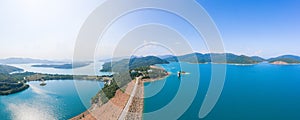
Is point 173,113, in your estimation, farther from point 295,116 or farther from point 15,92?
point 15,92

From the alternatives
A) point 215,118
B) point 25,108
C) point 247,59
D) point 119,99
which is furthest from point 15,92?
point 247,59

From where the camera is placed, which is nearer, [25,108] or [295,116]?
[295,116]

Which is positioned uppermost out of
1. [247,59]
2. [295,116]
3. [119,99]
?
[247,59]

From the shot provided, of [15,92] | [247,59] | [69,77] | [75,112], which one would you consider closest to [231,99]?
[75,112]

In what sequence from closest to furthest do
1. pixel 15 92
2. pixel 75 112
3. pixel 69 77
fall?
pixel 75 112
pixel 15 92
pixel 69 77

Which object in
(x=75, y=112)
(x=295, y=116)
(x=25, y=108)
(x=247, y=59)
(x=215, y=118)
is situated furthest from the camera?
(x=247, y=59)

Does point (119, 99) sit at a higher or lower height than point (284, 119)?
higher

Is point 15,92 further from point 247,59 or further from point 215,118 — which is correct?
point 247,59

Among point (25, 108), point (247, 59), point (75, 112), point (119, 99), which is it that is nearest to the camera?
point (75, 112)

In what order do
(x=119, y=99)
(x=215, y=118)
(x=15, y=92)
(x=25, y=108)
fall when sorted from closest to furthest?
1. (x=215, y=118)
2. (x=119, y=99)
3. (x=25, y=108)
4. (x=15, y=92)
